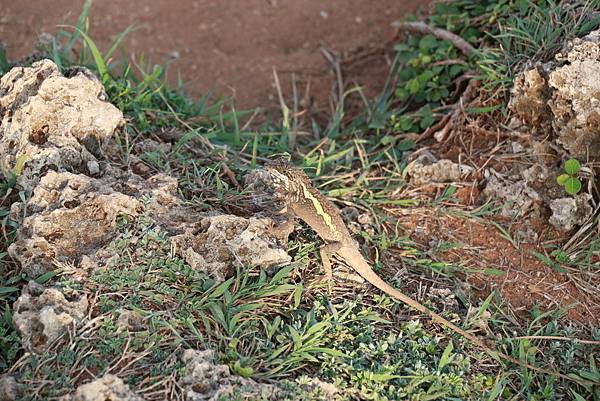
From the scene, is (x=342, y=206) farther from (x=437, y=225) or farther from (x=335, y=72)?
(x=335, y=72)

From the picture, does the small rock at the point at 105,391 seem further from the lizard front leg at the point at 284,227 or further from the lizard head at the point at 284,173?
the lizard head at the point at 284,173

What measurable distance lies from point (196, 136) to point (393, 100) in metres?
1.85

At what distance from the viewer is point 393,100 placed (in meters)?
5.46

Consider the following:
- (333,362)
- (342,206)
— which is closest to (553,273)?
(342,206)

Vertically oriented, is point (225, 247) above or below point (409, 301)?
above

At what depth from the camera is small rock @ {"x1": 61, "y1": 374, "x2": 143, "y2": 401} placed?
2.73 meters

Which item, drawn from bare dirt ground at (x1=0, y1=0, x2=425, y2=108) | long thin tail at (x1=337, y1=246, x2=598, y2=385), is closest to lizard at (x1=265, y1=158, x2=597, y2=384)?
long thin tail at (x1=337, y1=246, x2=598, y2=385)

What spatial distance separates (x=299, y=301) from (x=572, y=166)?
1.91m

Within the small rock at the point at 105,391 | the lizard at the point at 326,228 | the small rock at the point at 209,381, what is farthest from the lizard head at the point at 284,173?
the small rock at the point at 105,391

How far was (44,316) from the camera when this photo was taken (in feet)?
9.71

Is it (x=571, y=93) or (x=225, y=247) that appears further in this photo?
A: (x=571, y=93)

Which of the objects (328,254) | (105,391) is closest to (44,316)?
(105,391)

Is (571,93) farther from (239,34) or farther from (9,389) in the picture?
(239,34)

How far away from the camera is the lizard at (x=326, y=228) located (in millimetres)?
3460
